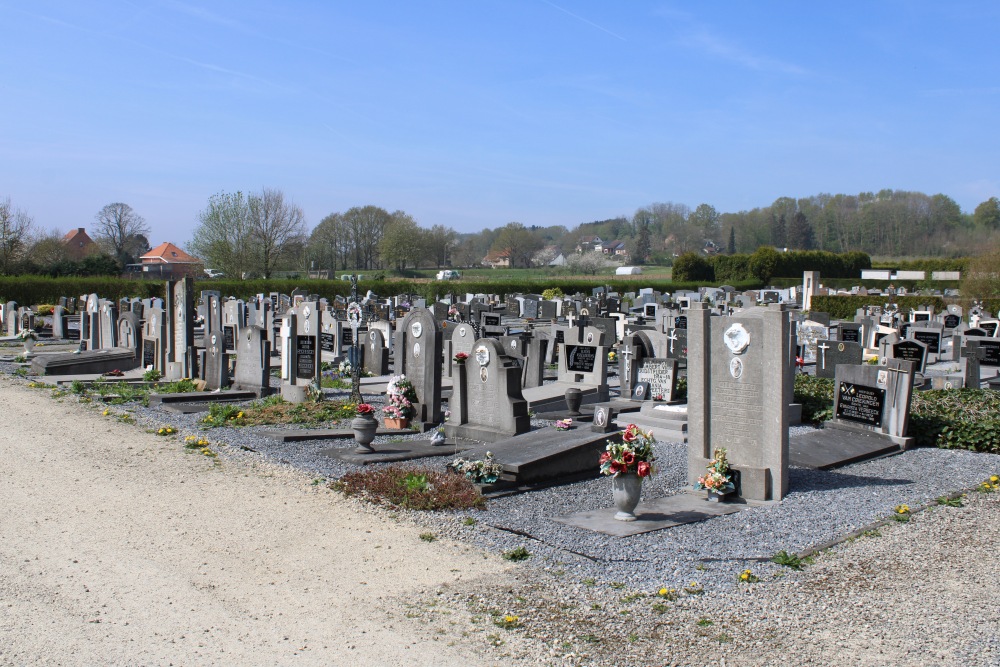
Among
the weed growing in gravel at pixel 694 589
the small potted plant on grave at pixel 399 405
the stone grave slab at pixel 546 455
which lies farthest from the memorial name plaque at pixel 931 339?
the weed growing in gravel at pixel 694 589

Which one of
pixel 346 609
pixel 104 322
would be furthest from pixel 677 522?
pixel 104 322

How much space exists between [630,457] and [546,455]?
6.02 ft

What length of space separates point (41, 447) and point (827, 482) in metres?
9.89

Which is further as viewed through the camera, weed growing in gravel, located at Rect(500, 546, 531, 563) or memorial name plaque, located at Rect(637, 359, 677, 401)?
memorial name plaque, located at Rect(637, 359, 677, 401)

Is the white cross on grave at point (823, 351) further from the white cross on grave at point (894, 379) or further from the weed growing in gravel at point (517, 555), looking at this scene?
the weed growing in gravel at point (517, 555)

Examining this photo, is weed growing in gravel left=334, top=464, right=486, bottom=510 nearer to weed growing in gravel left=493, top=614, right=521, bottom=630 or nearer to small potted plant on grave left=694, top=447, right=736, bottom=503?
small potted plant on grave left=694, top=447, right=736, bottom=503

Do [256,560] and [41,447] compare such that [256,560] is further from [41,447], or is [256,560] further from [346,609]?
[41,447]

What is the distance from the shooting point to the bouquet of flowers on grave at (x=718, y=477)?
8555 millimetres

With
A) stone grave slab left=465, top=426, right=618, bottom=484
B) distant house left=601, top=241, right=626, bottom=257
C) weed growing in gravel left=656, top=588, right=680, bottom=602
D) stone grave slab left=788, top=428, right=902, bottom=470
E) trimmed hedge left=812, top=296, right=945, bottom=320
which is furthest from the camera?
distant house left=601, top=241, right=626, bottom=257

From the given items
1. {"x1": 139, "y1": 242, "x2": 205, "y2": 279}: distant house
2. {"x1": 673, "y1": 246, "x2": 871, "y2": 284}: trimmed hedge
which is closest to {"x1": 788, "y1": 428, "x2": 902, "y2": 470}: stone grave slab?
{"x1": 673, "y1": 246, "x2": 871, "y2": 284}: trimmed hedge

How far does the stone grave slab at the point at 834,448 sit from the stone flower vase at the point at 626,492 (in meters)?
3.13

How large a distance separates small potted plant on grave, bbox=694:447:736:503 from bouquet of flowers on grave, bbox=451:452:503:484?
2.10 meters

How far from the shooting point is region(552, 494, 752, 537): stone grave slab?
766 cm

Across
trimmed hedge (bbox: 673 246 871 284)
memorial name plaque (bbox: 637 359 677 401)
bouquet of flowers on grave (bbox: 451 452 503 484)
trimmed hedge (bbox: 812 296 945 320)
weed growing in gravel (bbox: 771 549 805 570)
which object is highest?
trimmed hedge (bbox: 673 246 871 284)
